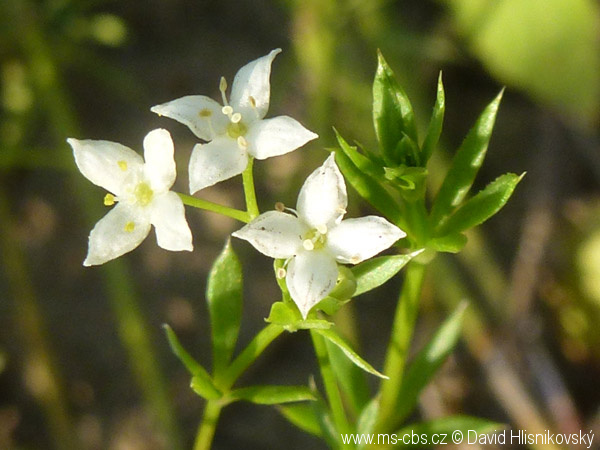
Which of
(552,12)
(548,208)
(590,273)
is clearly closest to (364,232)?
(590,273)

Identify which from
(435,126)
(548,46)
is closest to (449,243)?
(435,126)

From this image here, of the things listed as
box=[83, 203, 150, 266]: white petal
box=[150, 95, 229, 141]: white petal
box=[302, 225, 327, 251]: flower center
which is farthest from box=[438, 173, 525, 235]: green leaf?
box=[83, 203, 150, 266]: white petal

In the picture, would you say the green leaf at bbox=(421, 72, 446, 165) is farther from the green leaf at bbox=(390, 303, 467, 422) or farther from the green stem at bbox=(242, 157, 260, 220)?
the green leaf at bbox=(390, 303, 467, 422)

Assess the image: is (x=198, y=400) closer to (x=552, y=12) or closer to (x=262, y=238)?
(x=262, y=238)

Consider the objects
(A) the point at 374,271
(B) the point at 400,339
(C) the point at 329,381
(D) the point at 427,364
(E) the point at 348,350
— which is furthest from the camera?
(D) the point at 427,364

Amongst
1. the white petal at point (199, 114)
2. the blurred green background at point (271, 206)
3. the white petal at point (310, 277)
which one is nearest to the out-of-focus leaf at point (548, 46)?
the blurred green background at point (271, 206)

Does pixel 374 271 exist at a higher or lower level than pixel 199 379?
higher

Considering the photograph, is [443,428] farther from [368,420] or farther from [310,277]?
[310,277]

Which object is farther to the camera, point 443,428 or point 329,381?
point 443,428
